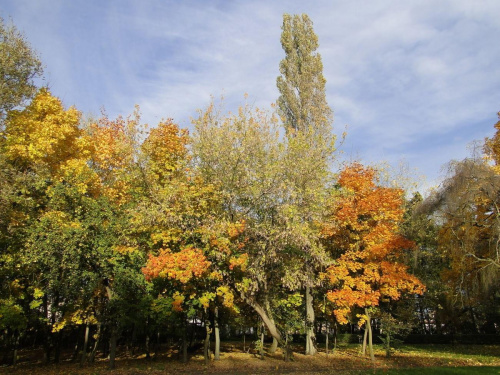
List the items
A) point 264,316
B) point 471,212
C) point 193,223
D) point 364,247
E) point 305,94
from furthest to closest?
point 305,94
point 364,247
point 264,316
point 471,212
point 193,223

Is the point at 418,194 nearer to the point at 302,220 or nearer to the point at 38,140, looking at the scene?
the point at 302,220

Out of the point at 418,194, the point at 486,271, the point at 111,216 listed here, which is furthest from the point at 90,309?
the point at 418,194

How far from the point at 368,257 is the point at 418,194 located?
19.0m

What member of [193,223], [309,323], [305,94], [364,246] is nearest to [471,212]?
[364,246]

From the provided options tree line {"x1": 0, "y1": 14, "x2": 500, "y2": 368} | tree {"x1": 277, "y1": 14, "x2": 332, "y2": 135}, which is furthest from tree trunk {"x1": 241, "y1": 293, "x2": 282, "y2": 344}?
tree {"x1": 277, "y1": 14, "x2": 332, "y2": 135}

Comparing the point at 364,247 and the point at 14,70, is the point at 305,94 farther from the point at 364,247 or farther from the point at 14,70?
the point at 14,70

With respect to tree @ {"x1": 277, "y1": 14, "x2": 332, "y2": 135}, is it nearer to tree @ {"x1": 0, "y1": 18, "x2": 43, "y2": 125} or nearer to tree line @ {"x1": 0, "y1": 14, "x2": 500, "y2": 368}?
tree line @ {"x1": 0, "y1": 14, "x2": 500, "y2": 368}

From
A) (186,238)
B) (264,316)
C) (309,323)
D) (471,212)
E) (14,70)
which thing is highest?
(14,70)

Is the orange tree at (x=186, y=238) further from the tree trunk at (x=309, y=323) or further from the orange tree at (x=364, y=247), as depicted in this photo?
the tree trunk at (x=309, y=323)

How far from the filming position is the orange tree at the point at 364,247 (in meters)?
19.6

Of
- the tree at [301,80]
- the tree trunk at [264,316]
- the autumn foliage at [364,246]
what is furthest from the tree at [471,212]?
the tree at [301,80]

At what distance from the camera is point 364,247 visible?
21531 mm

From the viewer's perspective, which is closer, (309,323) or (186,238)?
(186,238)

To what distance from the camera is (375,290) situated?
2131cm
